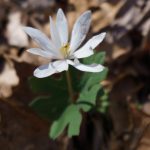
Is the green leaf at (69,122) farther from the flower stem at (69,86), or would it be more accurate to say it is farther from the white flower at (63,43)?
the white flower at (63,43)

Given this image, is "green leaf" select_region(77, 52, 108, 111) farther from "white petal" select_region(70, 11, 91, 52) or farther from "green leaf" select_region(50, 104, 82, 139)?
"white petal" select_region(70, 11, 91, 52)

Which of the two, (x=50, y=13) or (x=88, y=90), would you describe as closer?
(x=88, y=90)

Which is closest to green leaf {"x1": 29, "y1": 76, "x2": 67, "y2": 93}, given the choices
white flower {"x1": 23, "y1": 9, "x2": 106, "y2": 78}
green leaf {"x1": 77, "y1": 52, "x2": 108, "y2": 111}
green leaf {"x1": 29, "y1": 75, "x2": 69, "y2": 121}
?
green leaf {"x1": 29, "y1": 75, "x2": 69, "y2": 121}

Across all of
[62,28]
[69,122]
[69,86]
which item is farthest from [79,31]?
[69,122]

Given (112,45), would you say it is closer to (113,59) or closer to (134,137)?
(113,59)

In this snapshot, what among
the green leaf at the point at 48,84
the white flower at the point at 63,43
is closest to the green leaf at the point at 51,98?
the green leaf at the point at 48,84

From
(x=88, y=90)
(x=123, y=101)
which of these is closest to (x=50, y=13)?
(x=123, y=101)
